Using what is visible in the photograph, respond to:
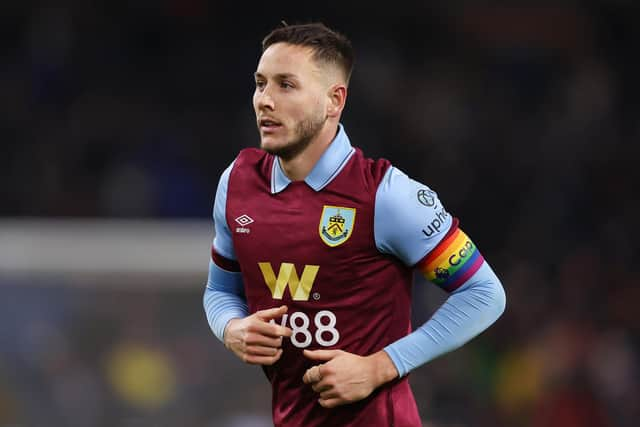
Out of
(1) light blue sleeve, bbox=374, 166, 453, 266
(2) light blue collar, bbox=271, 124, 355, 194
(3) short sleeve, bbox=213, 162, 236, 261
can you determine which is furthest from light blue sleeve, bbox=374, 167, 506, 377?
(3) short sleeve, bbox=213, 162, 236, 261

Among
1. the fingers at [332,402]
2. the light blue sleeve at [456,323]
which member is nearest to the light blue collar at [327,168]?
the light blue sleeve at [456,323]

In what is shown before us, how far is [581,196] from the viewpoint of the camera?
9.72m

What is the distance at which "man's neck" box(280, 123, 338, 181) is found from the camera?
3273mm

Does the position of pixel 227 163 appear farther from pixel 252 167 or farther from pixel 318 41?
pixel 318 41

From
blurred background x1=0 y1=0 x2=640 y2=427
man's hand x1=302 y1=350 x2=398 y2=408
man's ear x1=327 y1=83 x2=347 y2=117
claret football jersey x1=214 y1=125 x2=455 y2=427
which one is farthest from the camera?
blurred background x1=0 y1=0 x2=640 y2=427

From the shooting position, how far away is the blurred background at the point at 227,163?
6.86m

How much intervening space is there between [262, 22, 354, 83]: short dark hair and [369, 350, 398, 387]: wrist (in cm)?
78

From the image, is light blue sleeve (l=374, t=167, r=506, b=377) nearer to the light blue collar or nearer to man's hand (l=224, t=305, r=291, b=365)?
the light blue collar

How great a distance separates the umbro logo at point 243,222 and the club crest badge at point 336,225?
23 centimetres

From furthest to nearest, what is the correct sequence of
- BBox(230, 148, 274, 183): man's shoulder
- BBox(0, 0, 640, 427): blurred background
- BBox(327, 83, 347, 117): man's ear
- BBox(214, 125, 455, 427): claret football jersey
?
BBox(0, 0, 640, 427): blurred background
BBox(230, 148, 274, 183): man's shoulder
BBox(327, 83, 347, 117): man's ear
BBox(214, 125, 455, 427): claret football jersey

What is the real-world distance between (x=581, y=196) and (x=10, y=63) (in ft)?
17.2

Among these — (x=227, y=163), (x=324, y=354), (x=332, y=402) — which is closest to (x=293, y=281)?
(x=324, y=354)

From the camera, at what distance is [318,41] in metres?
3.23

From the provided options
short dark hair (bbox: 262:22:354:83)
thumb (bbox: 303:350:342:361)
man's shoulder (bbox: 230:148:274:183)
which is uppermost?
short dark hair (bbox: 262:22:354:83)
